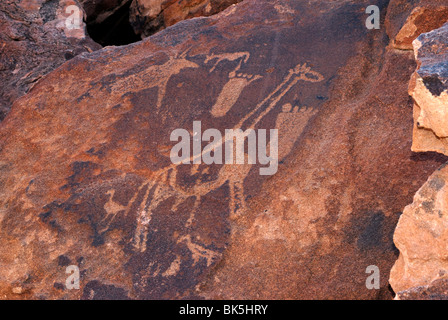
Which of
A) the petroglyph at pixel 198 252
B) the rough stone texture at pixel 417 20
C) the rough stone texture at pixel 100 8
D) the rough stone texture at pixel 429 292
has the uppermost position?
the rough stone texture at pixel 417 20

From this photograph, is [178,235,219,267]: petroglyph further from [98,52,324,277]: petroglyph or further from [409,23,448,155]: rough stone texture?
[409,23,448,155]: rough stone texture

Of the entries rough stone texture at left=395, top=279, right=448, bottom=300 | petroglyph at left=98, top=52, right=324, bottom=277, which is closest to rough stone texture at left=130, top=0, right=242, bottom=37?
petroglyph at left=98, top=52, right=324, bottom=277

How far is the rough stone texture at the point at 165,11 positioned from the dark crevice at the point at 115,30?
1.15ft

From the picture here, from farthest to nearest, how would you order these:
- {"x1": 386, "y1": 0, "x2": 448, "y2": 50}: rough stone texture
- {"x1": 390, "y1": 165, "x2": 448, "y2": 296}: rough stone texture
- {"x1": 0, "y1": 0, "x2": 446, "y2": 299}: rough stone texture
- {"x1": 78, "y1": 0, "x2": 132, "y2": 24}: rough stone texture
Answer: {"x1": 78, "y1": 0, "x2": 132, "y2": 24}: rough stone texture < {"x1": 386, "y1": 0, "x2": 448, "y2": 50}: rough stone texture < {"x1": 0, "y1": 0, "x2": 446, "y2": 299}: rough stone texture < {"x1": 390, "y1": 165, "x2": 448, "y2": 296}: rough stone texture

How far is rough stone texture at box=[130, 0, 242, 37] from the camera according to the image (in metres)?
4.65

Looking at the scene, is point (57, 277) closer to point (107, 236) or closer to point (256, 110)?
point (107, 236)

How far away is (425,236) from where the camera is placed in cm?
187

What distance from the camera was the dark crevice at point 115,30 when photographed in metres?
5.44

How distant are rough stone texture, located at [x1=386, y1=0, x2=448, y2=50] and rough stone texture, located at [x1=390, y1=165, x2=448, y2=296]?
114 cm

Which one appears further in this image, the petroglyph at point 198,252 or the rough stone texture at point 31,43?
the rough stone texture at point 31,43

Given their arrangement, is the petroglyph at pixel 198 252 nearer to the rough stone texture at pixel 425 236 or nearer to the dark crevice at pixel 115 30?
the rough stone texture at pixel 425 236

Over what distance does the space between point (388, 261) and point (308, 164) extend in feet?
2.06

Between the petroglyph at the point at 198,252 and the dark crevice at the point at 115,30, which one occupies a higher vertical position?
the dark crevice at the point at 115,30

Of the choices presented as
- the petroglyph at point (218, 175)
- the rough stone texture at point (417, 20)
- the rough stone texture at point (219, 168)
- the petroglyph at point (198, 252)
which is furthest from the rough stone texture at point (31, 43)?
the rough stone texture at point (417, 20)
